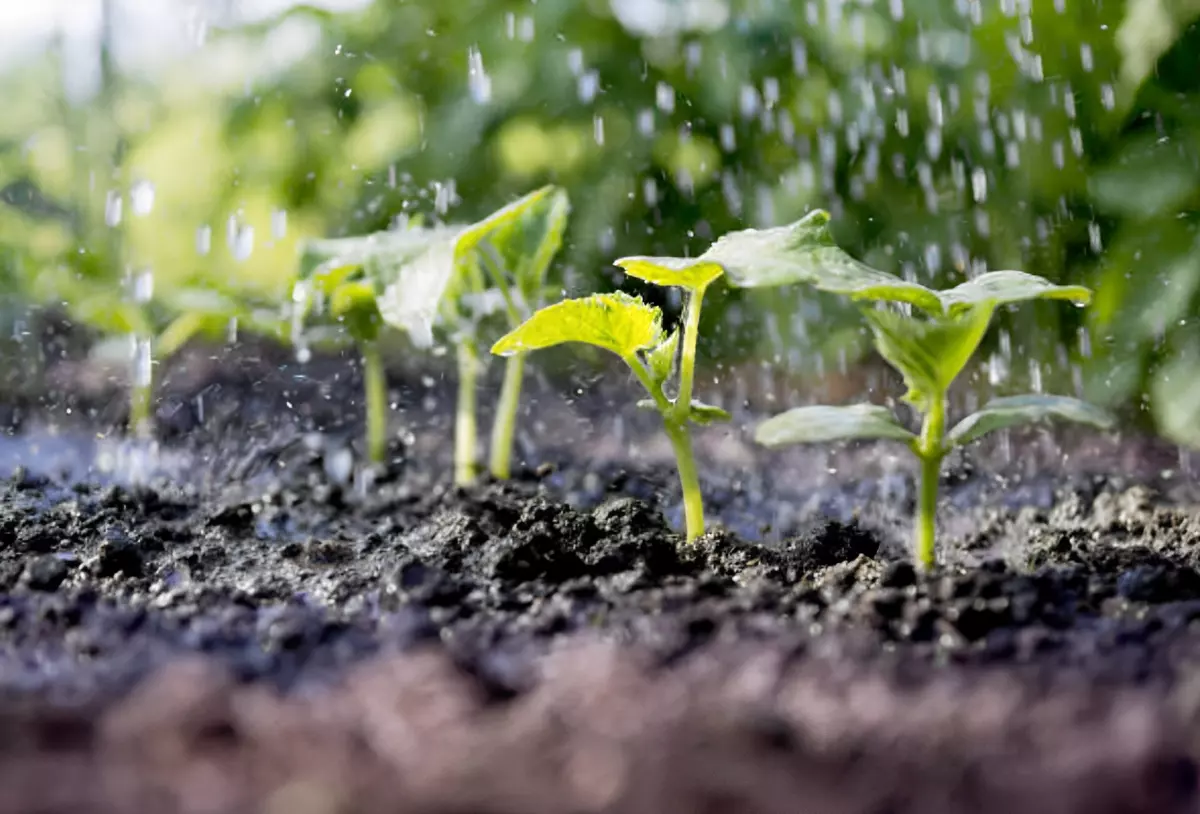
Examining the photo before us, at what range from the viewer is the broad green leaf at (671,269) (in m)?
0.87

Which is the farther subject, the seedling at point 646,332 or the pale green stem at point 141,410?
the pale green stem at point 141,410

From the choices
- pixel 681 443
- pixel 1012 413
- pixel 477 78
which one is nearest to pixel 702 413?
pixel 681 443

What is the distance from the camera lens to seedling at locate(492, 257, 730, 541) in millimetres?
916

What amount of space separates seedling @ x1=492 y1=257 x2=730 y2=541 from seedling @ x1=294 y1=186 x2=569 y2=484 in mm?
290

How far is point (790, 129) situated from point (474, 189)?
0.75 metres

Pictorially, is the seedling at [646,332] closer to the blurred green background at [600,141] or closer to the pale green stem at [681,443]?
the pale green stem at [681,443]

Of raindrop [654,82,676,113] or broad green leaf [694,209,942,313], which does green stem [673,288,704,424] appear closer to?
broad green leaf [694,209,942,313]

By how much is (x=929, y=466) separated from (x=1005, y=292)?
18 cm

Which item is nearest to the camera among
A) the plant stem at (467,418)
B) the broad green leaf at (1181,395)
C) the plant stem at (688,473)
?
the plant stem at (688,473)

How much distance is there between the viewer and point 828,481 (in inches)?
74.2

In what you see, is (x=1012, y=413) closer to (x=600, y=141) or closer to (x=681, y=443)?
(x=681, y=443)

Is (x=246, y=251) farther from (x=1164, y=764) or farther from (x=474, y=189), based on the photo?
(x=1164, y=764)

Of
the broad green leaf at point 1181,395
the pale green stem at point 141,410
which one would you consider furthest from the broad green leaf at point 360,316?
the broad green leaf at point 1181,395

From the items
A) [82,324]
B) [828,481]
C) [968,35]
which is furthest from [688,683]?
[82,324]
